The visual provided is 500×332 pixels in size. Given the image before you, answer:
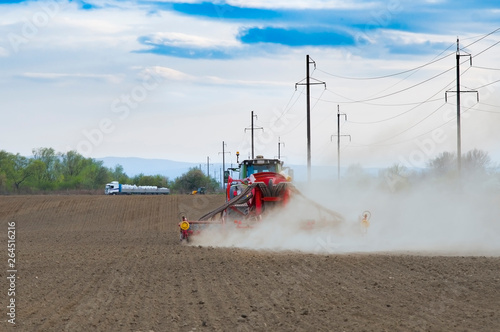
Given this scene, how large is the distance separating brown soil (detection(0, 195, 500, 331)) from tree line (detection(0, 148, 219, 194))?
85767 mm

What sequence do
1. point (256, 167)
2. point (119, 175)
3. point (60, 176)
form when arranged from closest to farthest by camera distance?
point (256, 167)
point (60, 176)
point (119, 175)

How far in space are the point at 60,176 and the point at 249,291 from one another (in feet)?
338

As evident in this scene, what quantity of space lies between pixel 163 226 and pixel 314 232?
26282 millimetres

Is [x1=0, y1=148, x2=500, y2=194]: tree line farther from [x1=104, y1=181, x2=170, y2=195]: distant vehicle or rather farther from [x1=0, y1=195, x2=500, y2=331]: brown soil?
[x1=0, y1=195, x2=500, y2=331]: brown soil

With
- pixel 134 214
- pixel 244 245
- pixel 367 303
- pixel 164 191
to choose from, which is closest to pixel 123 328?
pixel 367 303

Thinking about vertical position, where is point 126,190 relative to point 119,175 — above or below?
below

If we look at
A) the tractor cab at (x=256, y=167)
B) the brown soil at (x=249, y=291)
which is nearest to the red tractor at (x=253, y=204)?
the brown soil at (x=249, y=291)

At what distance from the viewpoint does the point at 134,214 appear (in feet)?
182

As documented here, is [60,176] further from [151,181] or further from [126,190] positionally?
[151,181]

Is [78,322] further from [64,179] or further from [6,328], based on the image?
[64,179]

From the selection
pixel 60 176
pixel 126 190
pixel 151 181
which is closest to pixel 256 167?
pixel 126 190

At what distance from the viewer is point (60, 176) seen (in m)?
112

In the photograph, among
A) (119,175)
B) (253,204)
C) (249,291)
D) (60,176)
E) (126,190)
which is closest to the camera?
(249,291)

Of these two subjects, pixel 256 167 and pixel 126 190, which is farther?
pixel 126 190
